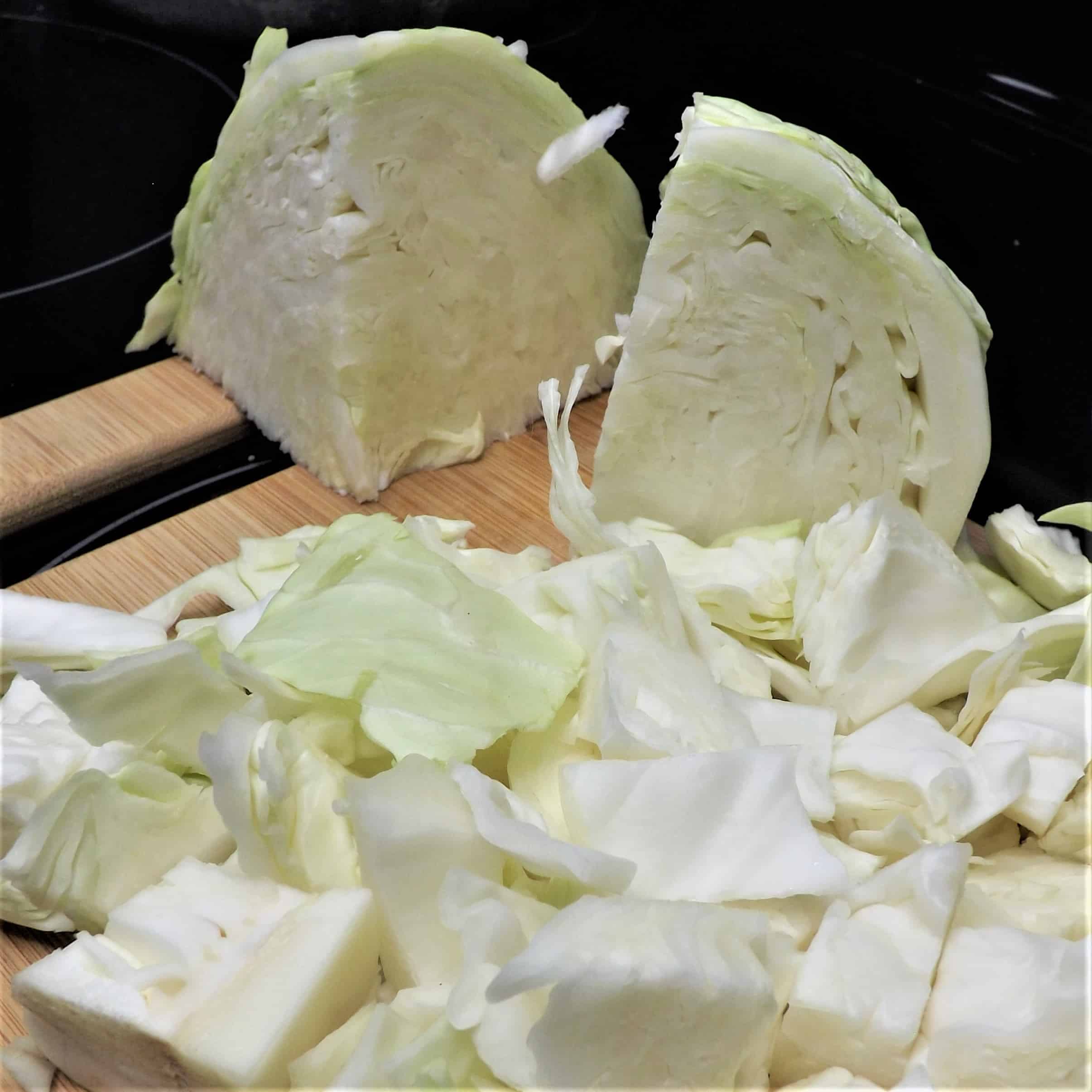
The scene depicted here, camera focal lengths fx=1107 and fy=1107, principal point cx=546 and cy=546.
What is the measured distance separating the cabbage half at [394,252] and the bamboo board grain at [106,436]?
49mm

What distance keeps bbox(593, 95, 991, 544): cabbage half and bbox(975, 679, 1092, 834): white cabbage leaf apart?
28 centimetres

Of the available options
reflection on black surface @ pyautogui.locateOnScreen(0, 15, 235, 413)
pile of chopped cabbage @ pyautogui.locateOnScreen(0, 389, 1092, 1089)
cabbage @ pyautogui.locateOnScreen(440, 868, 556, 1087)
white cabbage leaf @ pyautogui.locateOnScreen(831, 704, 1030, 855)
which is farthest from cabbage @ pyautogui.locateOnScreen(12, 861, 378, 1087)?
reflection on black surface @ pyautogui.locateOnScreen(0, 15, 235, 413)

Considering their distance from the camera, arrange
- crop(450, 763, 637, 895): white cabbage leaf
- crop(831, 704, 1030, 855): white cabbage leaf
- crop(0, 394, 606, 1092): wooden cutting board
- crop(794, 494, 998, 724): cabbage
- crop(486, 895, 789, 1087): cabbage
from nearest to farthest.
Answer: crop(486, 895, 789, 1087): cabbage
crop(450, 763, 637, 895): white cabbage leaf
crop(831, 704, 1030, 855): white cabbage leaf
crop(794, 494, 998, 724): cabbage
crop(0, 394, 606, 1092): wooden cutting board

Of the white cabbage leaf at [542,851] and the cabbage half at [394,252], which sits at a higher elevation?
the cabbage half at [394,252]

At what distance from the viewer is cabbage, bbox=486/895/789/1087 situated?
691mm

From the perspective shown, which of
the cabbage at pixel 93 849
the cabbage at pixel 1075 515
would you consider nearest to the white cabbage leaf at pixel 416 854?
the cabbage at pixel 93 849

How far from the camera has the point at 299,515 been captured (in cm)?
151

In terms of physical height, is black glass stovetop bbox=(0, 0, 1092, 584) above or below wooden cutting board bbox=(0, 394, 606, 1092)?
above

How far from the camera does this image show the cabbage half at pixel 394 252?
139cm

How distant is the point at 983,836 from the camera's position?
99 cm

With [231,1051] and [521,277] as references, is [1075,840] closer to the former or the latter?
[231,1051]

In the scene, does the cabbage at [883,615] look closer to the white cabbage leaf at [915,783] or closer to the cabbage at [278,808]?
the white cabbage leaf at [915,783]

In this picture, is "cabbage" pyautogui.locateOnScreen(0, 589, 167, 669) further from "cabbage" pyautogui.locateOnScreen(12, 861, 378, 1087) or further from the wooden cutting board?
"cabbage" pyautogui.locateOnScreen(12, 861, 378, 1087)

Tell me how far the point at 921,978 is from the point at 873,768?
0.22 m
